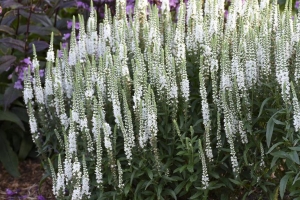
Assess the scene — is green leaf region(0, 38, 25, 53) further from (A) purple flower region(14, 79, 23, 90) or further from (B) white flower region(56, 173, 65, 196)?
(B) white flower region(56, 173, 65, 196)

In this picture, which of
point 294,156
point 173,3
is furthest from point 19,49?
point 294,156

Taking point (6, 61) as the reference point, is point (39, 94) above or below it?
below

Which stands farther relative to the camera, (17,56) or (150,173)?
(17,56)

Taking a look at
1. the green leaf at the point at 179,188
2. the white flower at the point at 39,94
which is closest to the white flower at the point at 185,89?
the green leaf at the point at 179,188

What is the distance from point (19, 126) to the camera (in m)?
5.30

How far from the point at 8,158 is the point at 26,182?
30 cm

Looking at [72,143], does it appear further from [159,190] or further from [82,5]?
[82,5]

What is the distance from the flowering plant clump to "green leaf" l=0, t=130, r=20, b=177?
4.61ft

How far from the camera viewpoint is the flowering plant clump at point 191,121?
3340 millimetres

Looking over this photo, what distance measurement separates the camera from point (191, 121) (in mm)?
3633

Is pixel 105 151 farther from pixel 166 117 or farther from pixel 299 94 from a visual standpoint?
pixel 299 94

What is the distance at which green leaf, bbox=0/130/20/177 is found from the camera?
5.23m

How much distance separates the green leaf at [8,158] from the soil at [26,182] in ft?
0.44

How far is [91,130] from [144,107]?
0.49m
